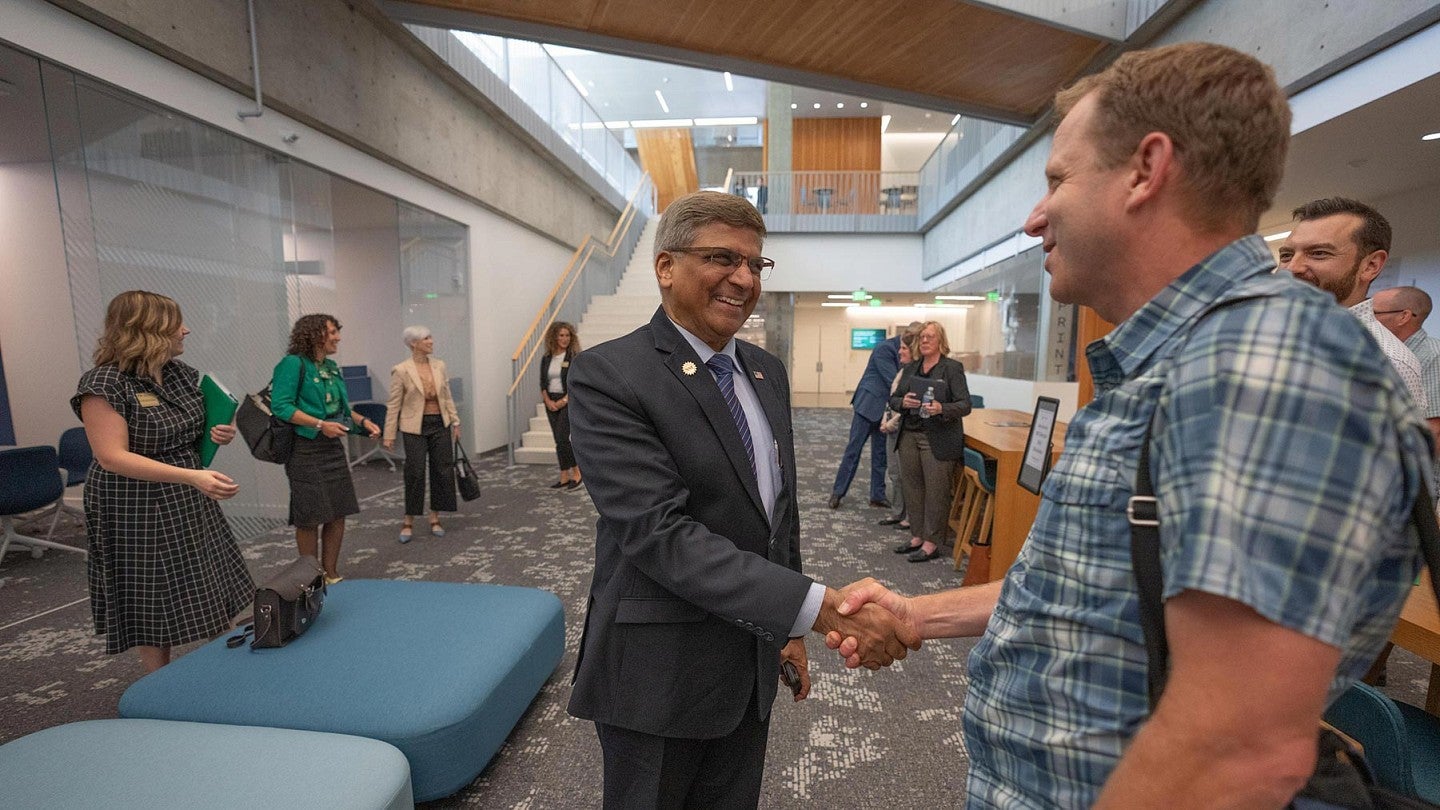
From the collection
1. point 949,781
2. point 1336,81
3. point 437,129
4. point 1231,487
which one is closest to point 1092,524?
point 1231,487

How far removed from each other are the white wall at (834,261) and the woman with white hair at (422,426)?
11.3 meters

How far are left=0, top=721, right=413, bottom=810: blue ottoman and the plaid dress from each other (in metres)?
0.85

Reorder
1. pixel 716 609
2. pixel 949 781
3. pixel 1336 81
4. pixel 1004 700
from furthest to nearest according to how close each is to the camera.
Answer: pixel 1336 81
pixel 949 781
pixel 716 609
pixel 1004 700

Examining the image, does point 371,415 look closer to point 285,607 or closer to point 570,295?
point 570,295

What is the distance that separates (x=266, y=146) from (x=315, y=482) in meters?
3.24

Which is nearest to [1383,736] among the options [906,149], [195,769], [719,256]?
[719,256]

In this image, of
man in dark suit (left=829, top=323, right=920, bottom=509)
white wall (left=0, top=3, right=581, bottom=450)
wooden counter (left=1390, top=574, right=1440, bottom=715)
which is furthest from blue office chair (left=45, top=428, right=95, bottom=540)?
wooden counter (left=1390, top=574, right=1440, bottom=715)

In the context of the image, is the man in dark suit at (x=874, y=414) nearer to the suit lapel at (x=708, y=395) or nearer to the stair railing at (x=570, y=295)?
the stair railing at (x=570, y=295)

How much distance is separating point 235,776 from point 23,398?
7160 millimetres

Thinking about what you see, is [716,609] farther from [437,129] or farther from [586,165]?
[586,165]

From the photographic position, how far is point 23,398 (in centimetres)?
600

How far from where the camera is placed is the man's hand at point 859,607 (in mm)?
1318

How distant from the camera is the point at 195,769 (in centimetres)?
172

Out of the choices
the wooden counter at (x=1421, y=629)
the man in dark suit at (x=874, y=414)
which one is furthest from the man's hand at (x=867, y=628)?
the man in dark suit at (x=874, y=414)
